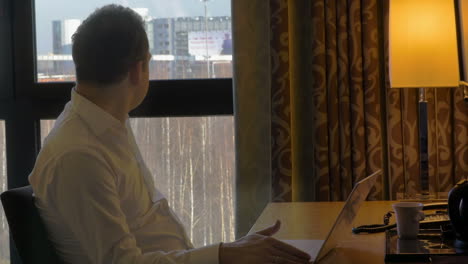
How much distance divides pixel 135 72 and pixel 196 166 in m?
1.71

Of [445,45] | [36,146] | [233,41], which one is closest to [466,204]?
[445,45]

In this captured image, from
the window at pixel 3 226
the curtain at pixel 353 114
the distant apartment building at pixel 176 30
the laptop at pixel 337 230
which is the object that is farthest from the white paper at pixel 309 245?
the window at pixel 3 226

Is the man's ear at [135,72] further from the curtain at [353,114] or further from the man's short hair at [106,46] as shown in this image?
the curtain at [353,114]

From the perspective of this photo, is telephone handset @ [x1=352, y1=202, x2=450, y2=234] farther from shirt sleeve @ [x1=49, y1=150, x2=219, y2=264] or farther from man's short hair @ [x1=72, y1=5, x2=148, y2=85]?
man's short hair @ [x1=72, y1=5, x2=148, y2=85]

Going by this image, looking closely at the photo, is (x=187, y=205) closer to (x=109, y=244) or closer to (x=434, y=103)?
(x=434, y=103)

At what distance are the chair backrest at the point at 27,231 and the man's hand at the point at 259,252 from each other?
1.09 feet

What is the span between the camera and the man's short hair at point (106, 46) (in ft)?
5.12

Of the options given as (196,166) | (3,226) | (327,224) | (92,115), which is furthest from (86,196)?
(3,226)

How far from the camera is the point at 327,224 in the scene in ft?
6.84

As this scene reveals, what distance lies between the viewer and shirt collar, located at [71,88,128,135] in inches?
60.2

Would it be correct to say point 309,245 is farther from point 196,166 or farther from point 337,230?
point 196,166

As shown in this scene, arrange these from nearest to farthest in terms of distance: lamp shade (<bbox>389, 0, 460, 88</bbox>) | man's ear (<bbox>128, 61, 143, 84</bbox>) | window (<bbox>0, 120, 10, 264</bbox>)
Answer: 1. man's ear (<bbox>128, 61, 143, 84</bbox>)
2. lamp shade (<bbox>389, 0, 460, 88</bbox>)
3. window (<bbox>0, 120, 10, 264</bbox>)

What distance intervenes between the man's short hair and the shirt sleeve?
0.81 feet

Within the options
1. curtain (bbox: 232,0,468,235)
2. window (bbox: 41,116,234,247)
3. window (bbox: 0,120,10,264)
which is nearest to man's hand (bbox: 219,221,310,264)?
curtain (bbox: 232,0,468,235)
